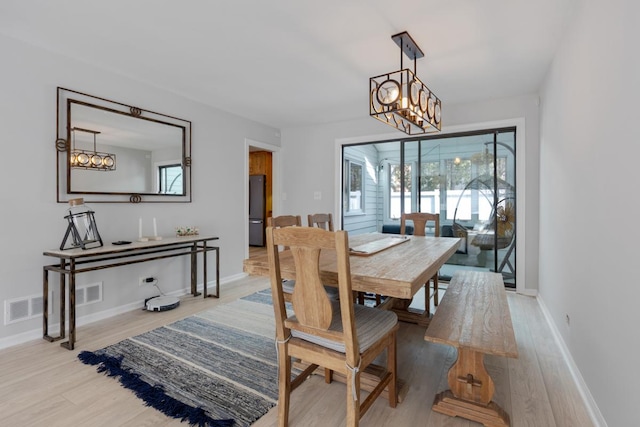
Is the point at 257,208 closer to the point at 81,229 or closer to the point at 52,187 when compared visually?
the point at 81,229

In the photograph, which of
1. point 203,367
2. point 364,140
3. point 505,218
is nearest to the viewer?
point 203,367

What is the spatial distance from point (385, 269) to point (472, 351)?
63 cm

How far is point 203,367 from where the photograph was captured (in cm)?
221

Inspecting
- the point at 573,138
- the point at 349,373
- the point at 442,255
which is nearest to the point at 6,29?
the point at 349,373

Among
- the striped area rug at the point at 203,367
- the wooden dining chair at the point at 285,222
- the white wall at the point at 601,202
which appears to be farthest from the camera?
the wooden dining chair at the point at 285,222

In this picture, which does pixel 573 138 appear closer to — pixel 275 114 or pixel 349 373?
pixel 349 373

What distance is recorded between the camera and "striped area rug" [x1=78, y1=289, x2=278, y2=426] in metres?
1.77

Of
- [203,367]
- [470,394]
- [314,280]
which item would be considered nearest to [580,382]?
A: [470,394]

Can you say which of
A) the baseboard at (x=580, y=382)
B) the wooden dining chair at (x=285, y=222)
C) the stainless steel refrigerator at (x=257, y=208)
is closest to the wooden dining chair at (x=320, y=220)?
the wooden dining chair at (x=285, y=222)

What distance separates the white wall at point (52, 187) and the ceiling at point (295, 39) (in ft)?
0.50

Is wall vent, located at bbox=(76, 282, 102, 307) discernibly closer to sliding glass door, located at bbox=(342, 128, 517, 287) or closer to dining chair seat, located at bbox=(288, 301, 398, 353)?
dining chair seat, located at bbox=(288, 301, 398, 353)

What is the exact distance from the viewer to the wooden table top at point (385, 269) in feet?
4.76

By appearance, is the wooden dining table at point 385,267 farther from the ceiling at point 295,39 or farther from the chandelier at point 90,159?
the chandelier at point 90,159

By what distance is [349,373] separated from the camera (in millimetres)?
1397
